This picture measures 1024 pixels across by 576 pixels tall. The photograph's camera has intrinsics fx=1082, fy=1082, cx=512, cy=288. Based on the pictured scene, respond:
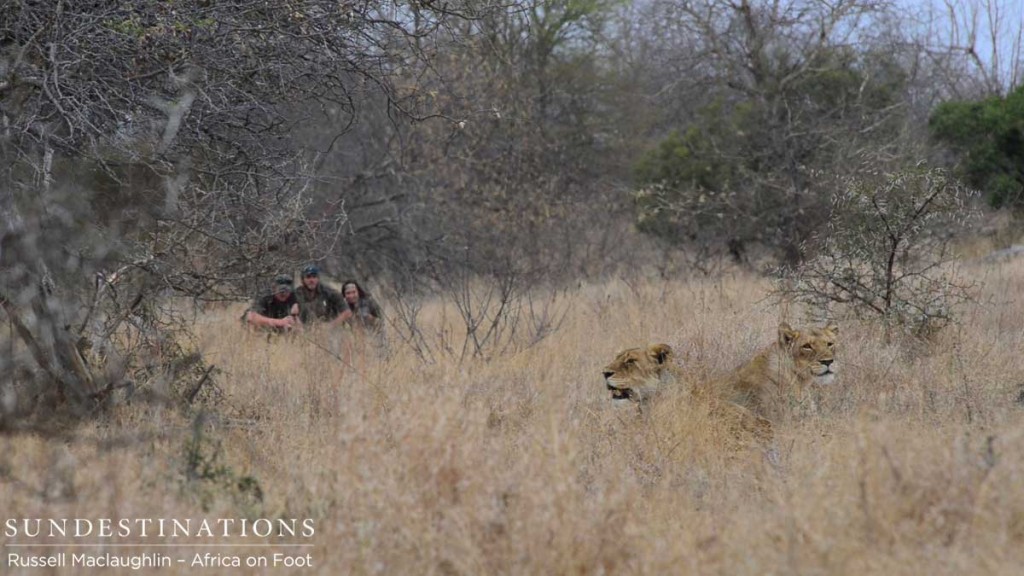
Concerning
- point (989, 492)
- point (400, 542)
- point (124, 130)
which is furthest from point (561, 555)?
point (124, 130)

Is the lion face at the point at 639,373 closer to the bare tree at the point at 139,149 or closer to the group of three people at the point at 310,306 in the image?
the bare tree at the point at 139,149

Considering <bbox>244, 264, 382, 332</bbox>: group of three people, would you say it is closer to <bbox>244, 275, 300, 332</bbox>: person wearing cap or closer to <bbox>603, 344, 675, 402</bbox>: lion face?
<bbox>244, 275, 300, 332</bbox>: person wearing cap

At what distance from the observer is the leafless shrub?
8648mm

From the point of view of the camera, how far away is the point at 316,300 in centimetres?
1086

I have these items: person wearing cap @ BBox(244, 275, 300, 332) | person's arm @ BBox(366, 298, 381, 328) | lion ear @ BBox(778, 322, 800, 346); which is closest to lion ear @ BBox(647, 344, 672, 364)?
lion ear @ BBox(778, 322, 800, 346)

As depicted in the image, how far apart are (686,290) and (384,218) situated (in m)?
Answer: 5.83

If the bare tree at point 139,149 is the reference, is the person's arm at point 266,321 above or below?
below

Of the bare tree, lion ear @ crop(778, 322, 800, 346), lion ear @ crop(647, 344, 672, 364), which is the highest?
the bare tree

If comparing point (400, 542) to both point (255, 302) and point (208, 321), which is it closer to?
point (208, 321)

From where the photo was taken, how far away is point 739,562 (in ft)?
12.6

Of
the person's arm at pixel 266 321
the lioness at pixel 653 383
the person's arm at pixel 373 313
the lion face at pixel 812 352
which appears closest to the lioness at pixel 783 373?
the lion face at pixel 812 352

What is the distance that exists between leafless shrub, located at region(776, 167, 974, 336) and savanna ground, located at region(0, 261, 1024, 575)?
1829mm

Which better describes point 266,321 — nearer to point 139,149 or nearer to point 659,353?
point 139,149

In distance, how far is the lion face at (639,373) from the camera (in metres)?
6.63
